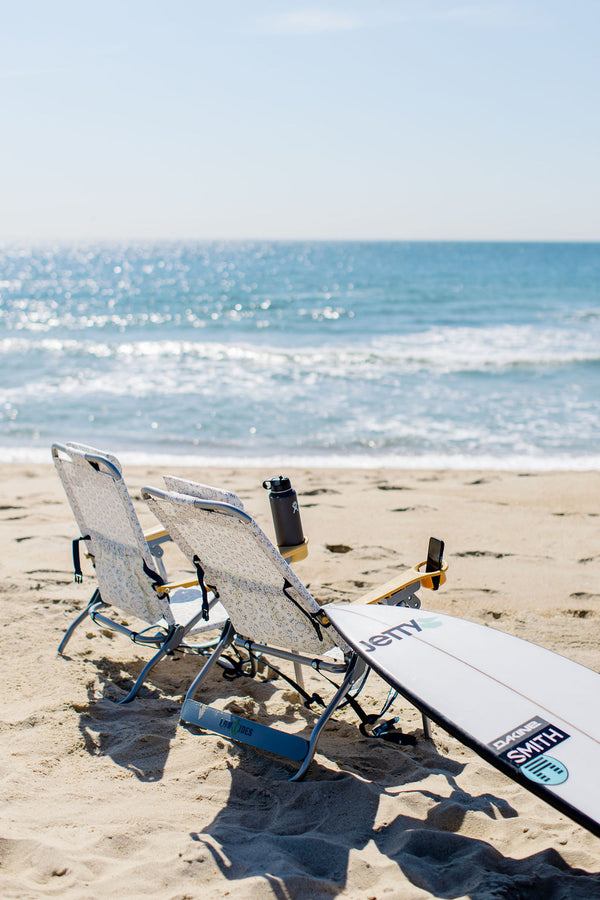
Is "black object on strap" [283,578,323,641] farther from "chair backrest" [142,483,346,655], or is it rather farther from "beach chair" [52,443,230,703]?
"beach chair" [52,443,230,703]

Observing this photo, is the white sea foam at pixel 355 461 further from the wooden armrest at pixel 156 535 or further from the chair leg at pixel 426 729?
the chair leg at pixel 426 729

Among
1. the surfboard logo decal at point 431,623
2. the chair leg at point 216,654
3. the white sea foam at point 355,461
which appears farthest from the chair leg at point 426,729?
the white sea foam at point 355,461

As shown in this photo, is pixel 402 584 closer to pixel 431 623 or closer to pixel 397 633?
pixel 431 623

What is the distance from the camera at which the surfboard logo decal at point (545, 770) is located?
2361 mm

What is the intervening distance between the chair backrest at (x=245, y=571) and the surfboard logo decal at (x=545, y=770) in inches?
35.4

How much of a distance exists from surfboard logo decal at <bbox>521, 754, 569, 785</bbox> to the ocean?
7.10 m

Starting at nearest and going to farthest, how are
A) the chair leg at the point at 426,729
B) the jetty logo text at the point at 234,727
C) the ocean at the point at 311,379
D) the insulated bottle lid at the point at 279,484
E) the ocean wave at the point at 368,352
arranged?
1. the jetty logo text at the point at 234,727
2. the chair leg at the point at 426,729
3. the insulated bottle lid at the point at 279,484
4. the ocean at the point at 311,379
5. the ocean wave at the point at 368,352

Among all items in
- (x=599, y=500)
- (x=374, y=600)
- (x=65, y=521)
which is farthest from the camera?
(x=599, y=500)

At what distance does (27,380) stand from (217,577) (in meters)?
13.5

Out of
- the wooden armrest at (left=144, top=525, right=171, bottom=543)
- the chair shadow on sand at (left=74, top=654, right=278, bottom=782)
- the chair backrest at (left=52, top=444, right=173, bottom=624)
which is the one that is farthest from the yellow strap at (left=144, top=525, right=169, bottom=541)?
the chair shadow on sand at (left=74, top=654, right=278, bottom=782)

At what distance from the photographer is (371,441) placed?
1059 centimetres

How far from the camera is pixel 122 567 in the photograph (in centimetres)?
380

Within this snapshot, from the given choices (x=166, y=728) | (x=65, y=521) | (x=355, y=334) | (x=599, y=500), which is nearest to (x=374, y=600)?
(x=166, y=728)

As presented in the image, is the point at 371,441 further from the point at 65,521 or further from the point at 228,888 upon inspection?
the point at 228,888
